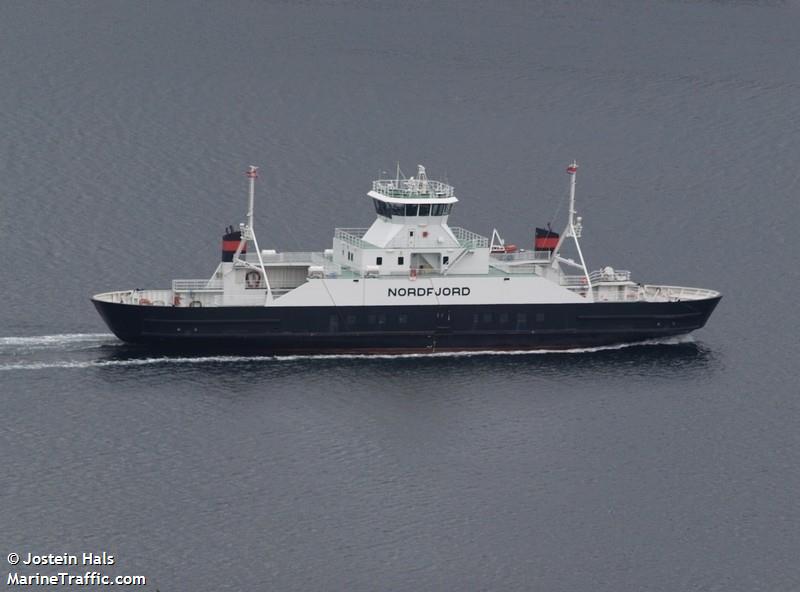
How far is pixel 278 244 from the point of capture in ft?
387

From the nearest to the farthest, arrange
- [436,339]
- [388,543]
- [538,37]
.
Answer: [388,543] → [436,339] → [538,37]

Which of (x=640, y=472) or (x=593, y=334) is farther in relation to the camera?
(x=593, y=334)

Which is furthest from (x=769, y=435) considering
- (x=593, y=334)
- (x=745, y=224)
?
(x=745, y=224)

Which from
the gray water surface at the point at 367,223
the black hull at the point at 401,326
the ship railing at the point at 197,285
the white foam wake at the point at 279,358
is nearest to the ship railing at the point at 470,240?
the black hull at the point at 401,326

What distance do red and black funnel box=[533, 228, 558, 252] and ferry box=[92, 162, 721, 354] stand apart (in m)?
0.05

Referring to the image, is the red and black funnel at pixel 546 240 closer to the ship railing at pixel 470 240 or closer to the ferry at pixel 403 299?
the ferry at pixel 403 299

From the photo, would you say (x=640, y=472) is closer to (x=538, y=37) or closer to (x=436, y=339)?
(x=436, y=339)

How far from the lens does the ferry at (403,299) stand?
3976 inches

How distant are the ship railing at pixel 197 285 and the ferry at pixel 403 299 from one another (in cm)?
8

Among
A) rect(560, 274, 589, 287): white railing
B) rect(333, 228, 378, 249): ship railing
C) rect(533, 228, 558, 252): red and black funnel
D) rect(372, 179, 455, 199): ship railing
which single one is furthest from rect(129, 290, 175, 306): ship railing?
rect(560, 274, 589, 287): white railing

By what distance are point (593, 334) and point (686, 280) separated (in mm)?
11949

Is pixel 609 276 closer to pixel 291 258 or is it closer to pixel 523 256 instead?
pixel 523 256

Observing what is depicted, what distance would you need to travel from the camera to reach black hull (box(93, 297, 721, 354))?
10012 cm

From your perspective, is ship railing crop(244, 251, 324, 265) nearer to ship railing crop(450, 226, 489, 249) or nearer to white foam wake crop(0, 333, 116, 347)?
ship railing crop(450, 226, 489, 249)
